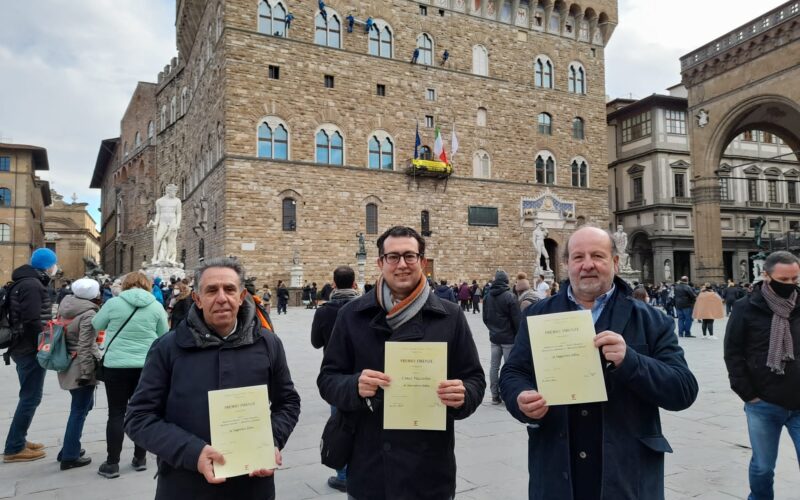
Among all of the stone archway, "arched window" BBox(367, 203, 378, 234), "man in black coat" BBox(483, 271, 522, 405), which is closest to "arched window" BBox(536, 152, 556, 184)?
the stone archway

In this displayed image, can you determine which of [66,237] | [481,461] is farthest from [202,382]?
[66,237]

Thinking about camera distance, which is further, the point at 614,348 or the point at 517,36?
the point at 517,36

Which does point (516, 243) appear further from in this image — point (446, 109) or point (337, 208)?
point (337, 208)

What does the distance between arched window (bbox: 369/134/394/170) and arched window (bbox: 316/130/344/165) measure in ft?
5.02

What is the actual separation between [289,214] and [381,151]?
5.58 meters

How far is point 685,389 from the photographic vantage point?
213 cm

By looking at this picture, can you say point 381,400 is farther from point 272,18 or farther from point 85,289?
point 272,18

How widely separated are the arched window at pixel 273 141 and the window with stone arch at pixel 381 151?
412 centimetres

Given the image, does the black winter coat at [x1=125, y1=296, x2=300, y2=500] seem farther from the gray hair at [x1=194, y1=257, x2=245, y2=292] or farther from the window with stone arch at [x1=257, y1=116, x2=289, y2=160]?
the window with stone arch at [x1=257, y1=116, x2=289, y2=160]

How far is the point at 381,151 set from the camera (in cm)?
2642

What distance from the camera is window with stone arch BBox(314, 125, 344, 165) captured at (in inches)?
989

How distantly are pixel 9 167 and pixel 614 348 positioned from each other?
168 ft

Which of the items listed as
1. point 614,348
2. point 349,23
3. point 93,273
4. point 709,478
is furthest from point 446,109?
point 614,348

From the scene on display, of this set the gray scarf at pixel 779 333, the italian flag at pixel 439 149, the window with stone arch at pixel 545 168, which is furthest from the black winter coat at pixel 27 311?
the window with stone arch at pixel 545 168
